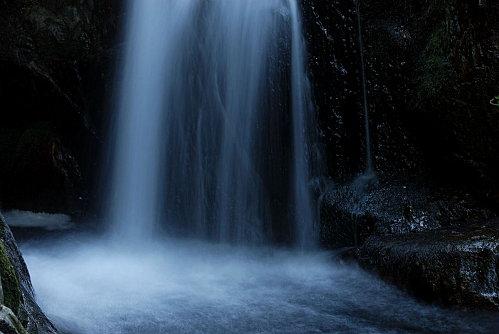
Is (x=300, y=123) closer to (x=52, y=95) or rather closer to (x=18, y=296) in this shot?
(x=52, y=95)

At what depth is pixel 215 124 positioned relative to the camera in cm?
705

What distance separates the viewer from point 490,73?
235 inches

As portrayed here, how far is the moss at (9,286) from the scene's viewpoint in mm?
2762

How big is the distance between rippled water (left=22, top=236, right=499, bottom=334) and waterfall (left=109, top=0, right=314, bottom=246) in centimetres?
52

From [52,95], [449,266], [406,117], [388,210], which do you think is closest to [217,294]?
[449,266]

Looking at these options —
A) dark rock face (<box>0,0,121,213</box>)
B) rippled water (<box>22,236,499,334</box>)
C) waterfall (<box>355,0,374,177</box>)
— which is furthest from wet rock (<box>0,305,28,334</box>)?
dark rock face (<box>0,0,121,213</box>)

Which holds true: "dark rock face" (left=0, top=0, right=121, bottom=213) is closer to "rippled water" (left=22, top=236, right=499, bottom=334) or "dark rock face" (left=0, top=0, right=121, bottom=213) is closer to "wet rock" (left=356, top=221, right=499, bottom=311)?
"rippled water" (left=22, top=236, right=499, bottom=334)

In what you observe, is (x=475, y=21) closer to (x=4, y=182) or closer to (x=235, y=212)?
(x=235, y=212)

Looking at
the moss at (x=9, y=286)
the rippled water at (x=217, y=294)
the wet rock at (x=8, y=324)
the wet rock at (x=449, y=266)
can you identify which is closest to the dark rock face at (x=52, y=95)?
the rippled water at (x=217, y=294)

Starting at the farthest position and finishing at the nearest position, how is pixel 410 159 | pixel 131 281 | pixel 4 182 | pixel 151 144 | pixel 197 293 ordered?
pixel 4 182 < pixel 151 144 < pixel 410 159 < pixel 131 281 < pixel 197 293

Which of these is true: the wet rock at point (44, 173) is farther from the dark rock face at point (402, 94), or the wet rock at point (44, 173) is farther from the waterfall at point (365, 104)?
the waterfall at point (365, 104)

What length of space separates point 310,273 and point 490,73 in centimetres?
301

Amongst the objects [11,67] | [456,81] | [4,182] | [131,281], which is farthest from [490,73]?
[4,182]

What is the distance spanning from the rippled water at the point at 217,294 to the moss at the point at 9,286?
111 cm
